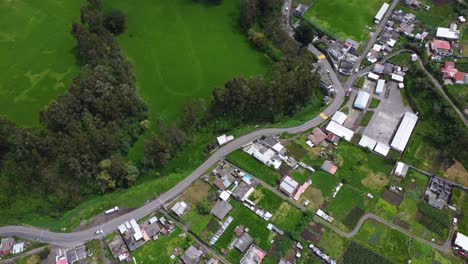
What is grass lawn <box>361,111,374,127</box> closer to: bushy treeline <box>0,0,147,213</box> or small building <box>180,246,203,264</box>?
small building <box>180,246,203,264</box>

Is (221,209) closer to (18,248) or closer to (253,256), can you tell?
(253,256)

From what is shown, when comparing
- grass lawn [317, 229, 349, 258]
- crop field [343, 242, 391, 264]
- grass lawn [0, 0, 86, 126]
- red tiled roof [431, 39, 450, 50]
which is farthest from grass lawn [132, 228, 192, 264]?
red tiled roof [431, 39, 450, 50]

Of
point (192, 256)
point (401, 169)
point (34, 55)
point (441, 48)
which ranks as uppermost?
point (34, 55)

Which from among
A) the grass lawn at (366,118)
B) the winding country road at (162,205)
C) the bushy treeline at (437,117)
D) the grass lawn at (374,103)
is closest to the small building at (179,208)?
the winding country road at (162,205)

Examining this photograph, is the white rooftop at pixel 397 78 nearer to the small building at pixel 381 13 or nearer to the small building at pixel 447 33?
the small building at pixel 447 33

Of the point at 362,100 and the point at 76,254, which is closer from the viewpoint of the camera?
the point at 76,254

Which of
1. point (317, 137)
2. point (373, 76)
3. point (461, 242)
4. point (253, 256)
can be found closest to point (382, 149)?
point (317, 137)

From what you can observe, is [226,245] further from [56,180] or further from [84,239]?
[56,180]
